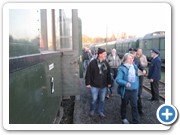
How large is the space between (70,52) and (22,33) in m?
2.53

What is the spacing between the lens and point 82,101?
5.11 meters

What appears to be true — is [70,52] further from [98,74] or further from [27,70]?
[27,70]

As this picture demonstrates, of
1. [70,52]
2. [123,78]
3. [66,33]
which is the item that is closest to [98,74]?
[123,78]

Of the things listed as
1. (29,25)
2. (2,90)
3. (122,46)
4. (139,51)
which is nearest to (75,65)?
(139,51)

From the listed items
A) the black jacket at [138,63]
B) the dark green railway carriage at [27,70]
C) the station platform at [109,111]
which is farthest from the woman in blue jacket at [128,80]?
A: the dark green railway carriage at [27,70]

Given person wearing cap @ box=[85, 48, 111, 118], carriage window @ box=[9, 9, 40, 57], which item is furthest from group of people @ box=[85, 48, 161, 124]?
carriage window @ box=[9, 9, 40, 57]

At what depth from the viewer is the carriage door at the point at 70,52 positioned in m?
4.34

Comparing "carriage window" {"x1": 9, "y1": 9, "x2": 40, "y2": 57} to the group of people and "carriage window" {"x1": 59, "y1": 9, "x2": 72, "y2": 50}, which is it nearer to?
the group of people

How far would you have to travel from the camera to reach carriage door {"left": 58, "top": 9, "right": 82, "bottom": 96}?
4340 mm

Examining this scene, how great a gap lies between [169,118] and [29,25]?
1.48m

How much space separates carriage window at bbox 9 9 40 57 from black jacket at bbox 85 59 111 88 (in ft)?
5.76

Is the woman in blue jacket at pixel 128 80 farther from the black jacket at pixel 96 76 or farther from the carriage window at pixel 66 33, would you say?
the carriage window at pixel 66 33

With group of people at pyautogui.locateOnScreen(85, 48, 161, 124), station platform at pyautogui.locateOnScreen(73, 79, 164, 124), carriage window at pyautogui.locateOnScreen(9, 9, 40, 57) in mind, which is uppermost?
carriage window at pyautogui.locateOnScreen(9, 9, 40, 57)
